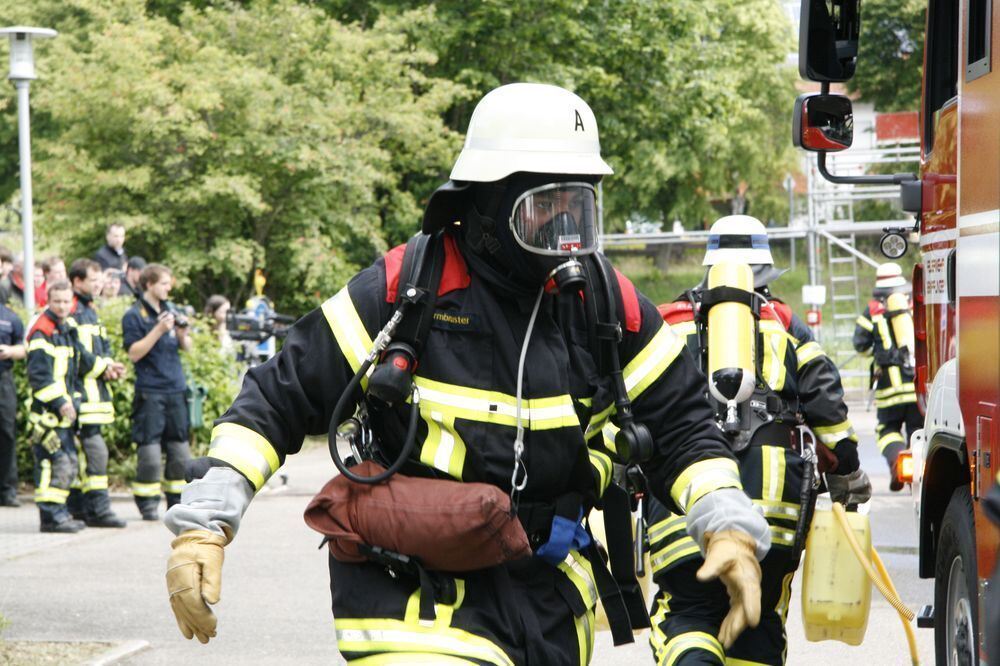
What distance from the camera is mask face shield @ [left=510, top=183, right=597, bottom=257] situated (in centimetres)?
337

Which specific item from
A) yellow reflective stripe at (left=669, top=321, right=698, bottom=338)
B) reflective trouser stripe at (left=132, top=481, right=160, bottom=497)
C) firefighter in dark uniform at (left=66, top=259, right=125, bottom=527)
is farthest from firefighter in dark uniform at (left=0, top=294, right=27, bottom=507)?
yellow reflective stripe at (left=669, top=321, right=698, bottom=338)

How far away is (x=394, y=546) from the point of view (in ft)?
10.8

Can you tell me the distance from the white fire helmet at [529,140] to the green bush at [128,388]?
9164 mm

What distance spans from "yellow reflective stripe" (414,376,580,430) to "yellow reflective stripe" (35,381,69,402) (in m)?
7.72

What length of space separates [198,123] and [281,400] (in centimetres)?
1541

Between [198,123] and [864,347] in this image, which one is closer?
[864,347]

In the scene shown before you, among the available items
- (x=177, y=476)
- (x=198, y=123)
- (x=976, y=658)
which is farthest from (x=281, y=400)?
(x=198, y=123)

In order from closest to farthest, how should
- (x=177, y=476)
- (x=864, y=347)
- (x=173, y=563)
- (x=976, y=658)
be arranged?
(x=173, y=563) < (x=976, y=658) < (x=177, y=476) < (x=864, y=347)

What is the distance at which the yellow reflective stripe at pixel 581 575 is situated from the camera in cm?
353

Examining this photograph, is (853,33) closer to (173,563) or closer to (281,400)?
(281,400)

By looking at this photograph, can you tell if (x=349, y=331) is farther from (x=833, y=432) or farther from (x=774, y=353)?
(x=833, y=432)

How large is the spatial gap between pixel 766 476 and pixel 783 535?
0.74 ft

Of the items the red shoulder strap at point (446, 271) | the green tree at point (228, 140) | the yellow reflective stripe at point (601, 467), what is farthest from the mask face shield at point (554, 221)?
the green tree at point (228, 140)

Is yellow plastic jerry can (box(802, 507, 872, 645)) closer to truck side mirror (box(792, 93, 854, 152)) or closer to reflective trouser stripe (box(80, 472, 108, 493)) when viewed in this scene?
truck side mirror (box(792, 93, 854, 152))
